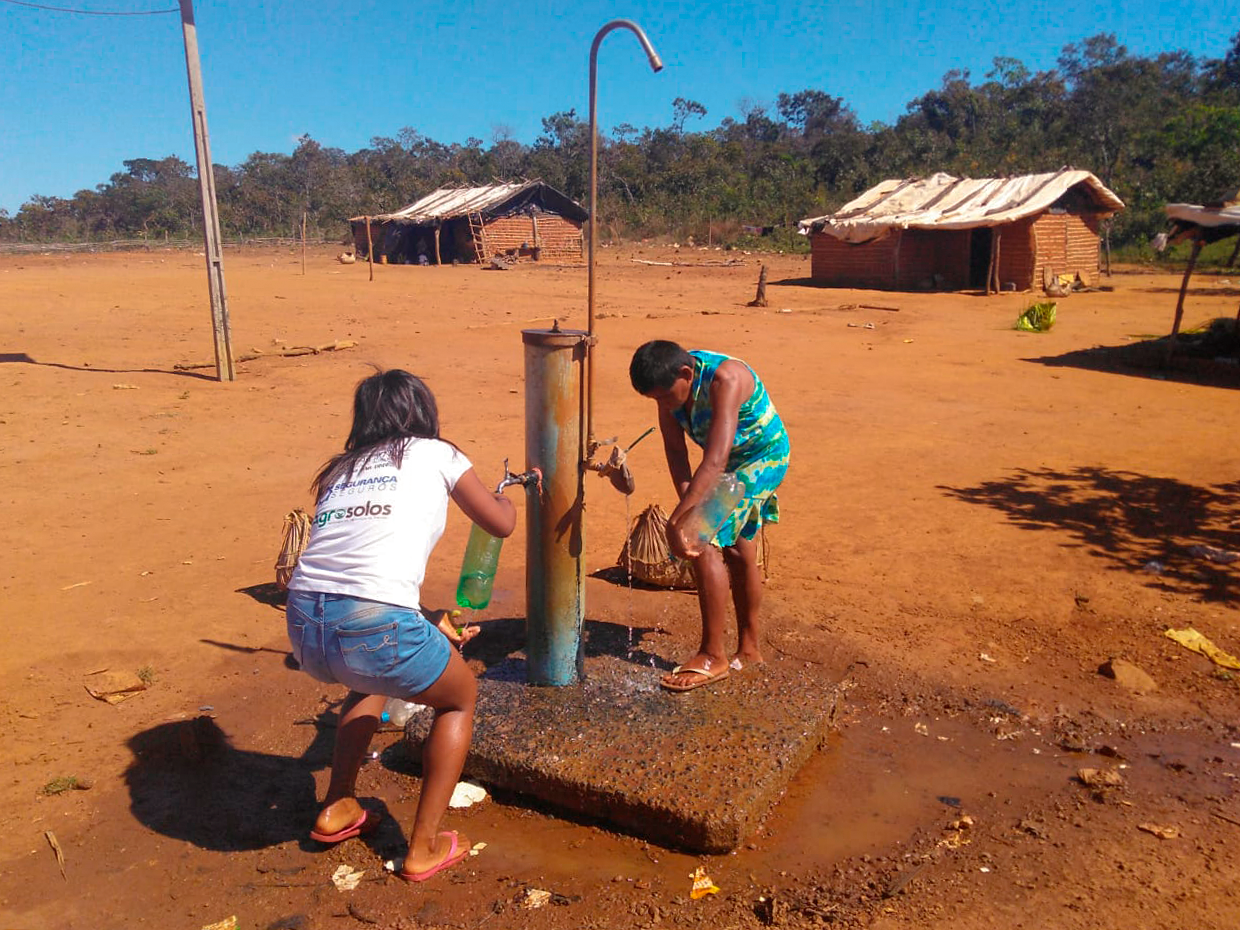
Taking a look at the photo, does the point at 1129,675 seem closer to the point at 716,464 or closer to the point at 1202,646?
the point at 1202,646

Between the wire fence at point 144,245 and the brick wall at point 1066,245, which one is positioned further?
the wire fence at point 144,245

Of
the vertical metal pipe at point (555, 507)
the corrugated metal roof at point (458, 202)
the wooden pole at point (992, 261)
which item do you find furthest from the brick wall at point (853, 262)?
the vertical metal pipe at point (555, 507)

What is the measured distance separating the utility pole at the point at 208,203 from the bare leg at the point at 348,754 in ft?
27.0

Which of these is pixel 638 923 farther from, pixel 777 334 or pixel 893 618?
pixel 777 334

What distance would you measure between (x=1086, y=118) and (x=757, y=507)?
4158 cm

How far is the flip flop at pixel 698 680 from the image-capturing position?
11.2 ft

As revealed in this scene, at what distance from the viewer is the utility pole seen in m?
9.88

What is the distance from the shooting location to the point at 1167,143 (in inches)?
1158

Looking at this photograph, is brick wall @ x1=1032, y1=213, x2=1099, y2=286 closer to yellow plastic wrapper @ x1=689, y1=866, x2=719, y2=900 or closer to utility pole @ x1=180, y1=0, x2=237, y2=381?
utility pole @ x1=180, y1=0, x2=237, y2=381

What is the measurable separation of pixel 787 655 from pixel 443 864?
6.22ft

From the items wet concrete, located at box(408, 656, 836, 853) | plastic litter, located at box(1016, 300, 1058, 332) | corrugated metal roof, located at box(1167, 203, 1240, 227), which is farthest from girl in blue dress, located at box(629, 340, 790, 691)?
plastic litter, located at box(1016, 300, 1058, 332)

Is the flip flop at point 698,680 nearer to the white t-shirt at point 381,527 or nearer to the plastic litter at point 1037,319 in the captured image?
the white t-shirt at point 381,527

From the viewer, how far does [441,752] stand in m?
2.54

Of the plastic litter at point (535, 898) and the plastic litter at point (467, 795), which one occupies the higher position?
the plastic litter at point (535, 898)
